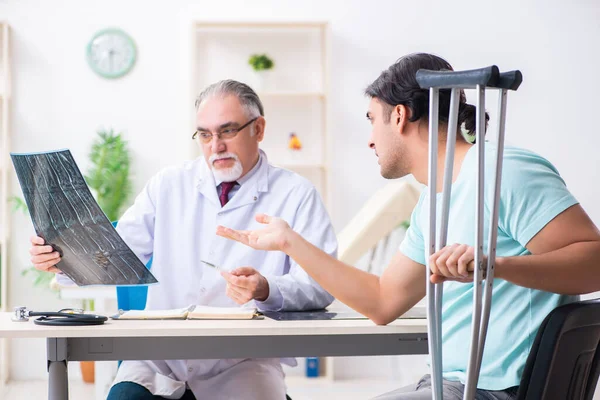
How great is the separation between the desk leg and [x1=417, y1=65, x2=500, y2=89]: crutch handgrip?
3.06ft

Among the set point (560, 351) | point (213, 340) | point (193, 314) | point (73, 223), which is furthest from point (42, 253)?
point (560, 351)

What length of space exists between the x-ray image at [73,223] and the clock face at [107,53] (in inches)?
127

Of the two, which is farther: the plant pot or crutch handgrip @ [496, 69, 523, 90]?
the plant pot

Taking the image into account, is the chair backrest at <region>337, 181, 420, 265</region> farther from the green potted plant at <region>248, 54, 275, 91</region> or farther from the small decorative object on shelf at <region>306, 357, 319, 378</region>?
the green potted plant at <region>248, 54, 275, 91</region>

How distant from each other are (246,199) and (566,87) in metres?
3.49

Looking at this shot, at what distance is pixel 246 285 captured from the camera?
1901 millimetres

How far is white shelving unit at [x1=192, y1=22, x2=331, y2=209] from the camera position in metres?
4.98

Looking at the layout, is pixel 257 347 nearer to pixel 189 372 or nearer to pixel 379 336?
pixel 379 336

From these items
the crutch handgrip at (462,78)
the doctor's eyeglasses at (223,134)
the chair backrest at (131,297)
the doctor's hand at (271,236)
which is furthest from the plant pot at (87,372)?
the crutch handgrip at (462,78)

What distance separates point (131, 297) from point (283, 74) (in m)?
2.85

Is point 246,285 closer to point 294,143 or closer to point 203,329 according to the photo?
point 203,329

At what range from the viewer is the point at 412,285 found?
165 cm

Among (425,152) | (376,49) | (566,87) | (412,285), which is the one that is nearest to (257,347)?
(412,285)

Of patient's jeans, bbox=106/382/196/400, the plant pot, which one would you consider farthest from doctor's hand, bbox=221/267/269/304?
the plant pot
